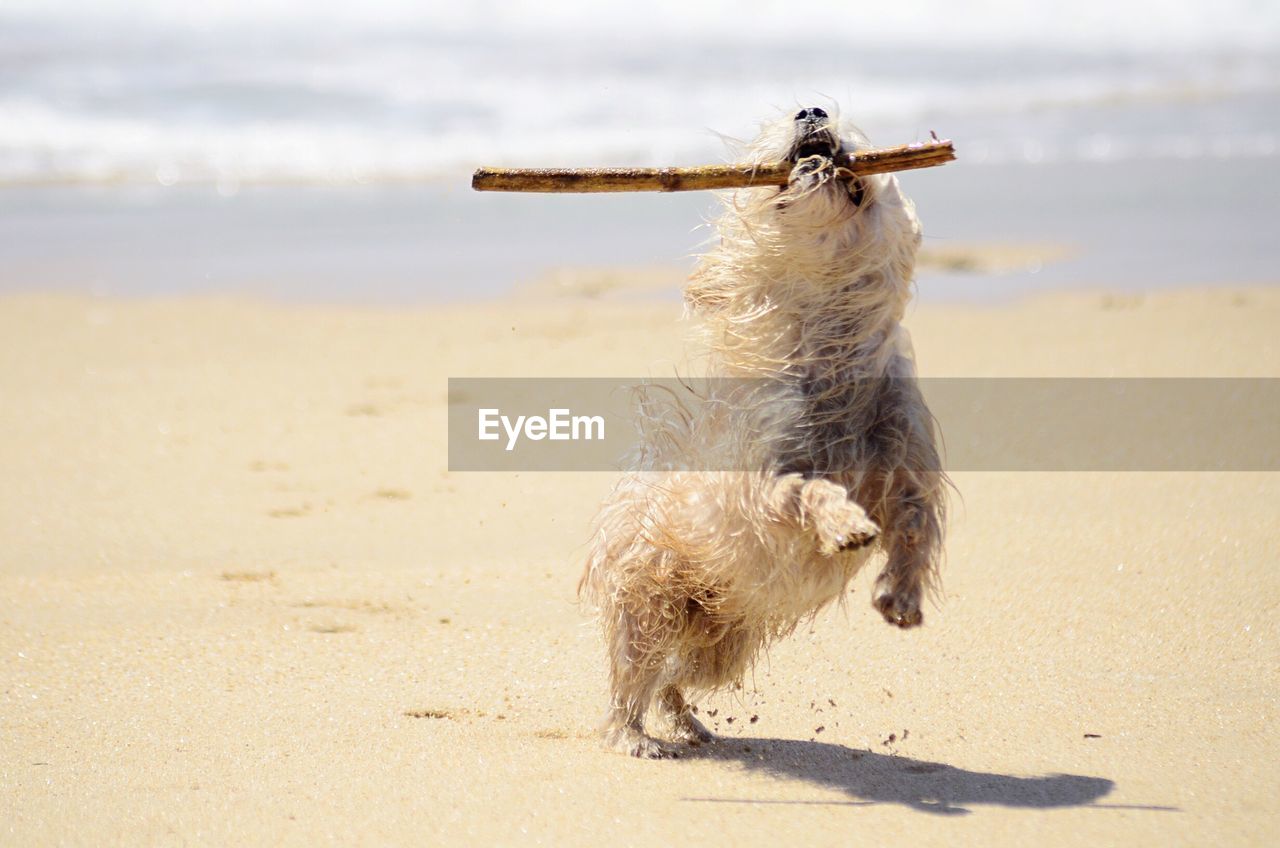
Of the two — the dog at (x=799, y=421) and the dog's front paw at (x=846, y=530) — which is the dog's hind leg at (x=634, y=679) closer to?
the dog at (x=799, y=421)

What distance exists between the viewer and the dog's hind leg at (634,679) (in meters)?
4.00

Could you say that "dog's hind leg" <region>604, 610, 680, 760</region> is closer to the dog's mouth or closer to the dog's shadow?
the dog's shadow

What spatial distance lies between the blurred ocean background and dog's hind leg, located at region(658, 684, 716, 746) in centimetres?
210

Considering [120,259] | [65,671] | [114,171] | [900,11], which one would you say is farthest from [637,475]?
[900,11]

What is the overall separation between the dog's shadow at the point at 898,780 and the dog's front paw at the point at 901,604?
1.68 feet

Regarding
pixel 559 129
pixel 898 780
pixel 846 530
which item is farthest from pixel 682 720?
pixel 559 129

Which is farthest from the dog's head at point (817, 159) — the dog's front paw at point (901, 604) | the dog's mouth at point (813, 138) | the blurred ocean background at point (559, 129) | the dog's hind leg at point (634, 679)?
the blurred ocean background at point (559, 129)

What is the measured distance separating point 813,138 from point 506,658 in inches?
90.4

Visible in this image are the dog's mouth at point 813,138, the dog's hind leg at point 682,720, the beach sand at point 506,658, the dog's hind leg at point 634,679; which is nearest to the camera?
the dog's mouth at point 813,138

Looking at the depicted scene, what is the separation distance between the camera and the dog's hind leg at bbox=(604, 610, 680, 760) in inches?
158

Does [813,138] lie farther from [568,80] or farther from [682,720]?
[568,80]

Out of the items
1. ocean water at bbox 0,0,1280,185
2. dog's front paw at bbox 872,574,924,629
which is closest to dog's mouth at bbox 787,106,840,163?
dog's front paw at bbox 872,574,924,629

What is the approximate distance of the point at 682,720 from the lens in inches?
168

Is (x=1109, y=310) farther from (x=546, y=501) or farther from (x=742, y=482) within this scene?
(x=742, y=482)
